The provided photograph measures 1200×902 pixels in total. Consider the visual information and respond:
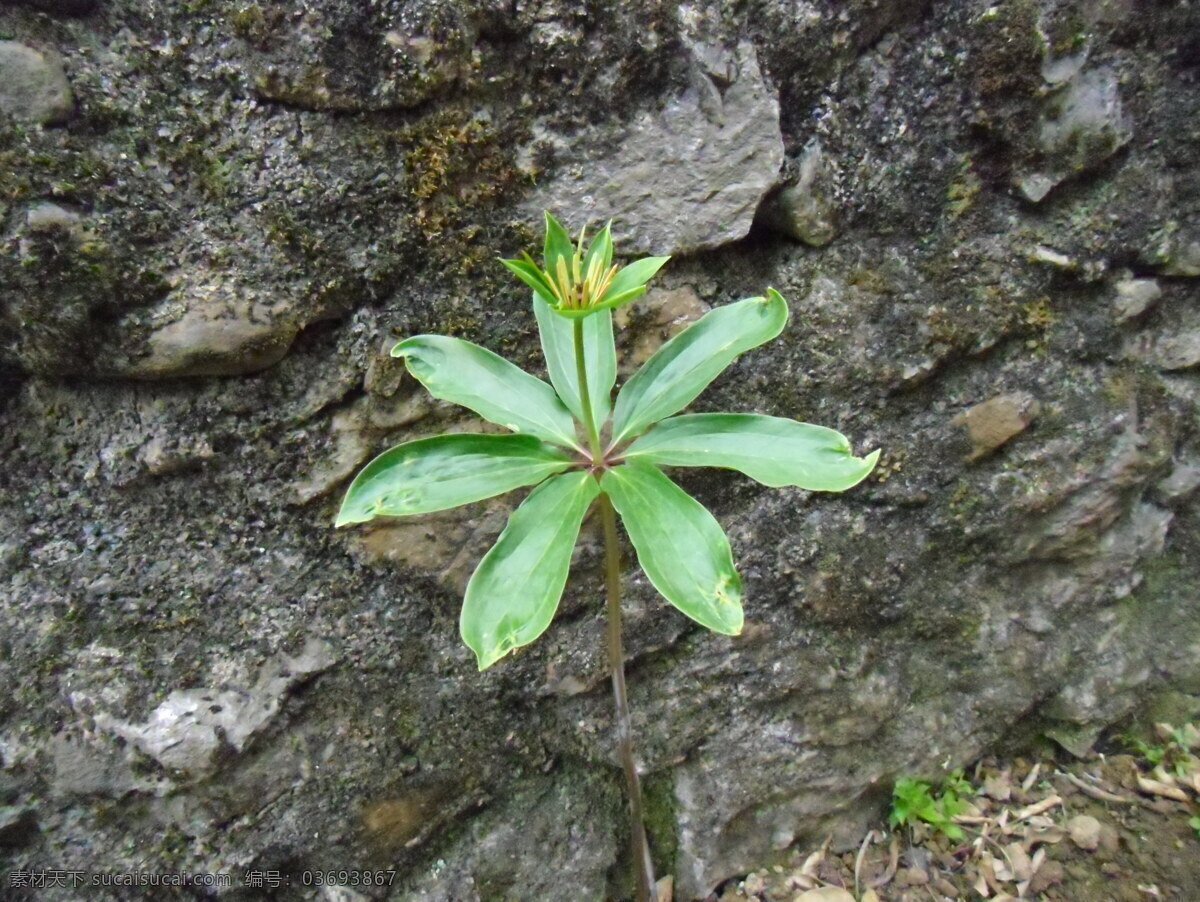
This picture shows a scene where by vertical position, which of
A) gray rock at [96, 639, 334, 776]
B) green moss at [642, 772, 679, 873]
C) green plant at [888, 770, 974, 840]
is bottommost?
green plant at [888, 770, 974, 840]

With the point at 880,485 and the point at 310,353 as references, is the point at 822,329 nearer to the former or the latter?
the point at 880,485

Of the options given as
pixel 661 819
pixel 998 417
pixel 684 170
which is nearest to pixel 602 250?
pixel 684 170

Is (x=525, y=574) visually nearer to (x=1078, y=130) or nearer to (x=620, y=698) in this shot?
(x=620, y=698)

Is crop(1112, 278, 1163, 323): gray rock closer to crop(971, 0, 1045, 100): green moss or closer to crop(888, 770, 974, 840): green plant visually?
crop(971, 0, 1045, 100): green moss

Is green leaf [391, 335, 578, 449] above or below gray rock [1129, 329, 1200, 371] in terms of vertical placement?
above

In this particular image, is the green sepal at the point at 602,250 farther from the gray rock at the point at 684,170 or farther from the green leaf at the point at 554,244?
the gray rock at the point at 684,170

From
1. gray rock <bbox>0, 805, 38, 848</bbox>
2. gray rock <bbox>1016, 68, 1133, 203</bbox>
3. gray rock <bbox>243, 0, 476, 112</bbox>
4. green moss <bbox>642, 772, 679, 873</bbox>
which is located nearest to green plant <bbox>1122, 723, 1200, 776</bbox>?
green moss <bbox>642, 772, 679, 873</bbox>

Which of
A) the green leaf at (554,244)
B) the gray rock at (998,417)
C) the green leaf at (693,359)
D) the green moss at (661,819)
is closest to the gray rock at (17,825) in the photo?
the green moss at (661,819)
